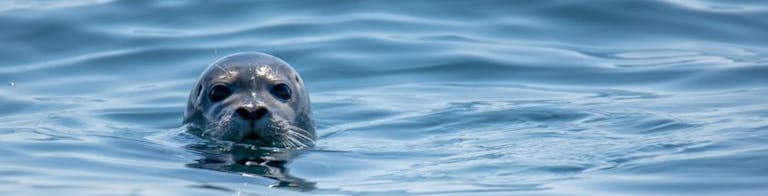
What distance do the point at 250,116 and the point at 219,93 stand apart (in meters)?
0.75

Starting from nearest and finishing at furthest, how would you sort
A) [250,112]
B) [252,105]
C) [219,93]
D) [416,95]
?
[250,112]
[252,105]
[219,93]
[416,95]

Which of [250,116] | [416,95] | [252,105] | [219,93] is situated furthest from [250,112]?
[416,95]

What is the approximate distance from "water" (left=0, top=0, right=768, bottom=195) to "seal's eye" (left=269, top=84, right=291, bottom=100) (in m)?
0.35

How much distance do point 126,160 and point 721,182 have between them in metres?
2.94

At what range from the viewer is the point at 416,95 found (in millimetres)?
11680

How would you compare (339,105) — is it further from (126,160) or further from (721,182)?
(721,182)

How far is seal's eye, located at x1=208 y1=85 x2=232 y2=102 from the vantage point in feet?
29.9

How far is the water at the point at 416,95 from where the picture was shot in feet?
25.1

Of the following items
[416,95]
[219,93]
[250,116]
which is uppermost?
[416,95]

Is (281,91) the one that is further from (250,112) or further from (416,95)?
(416,95)

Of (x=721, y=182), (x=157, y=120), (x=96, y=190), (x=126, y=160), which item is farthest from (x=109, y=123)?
(x=721, y=182)

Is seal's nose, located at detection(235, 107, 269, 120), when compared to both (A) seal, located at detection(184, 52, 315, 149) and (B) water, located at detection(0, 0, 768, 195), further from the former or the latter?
(B) water, located at detection(0, 0, 768, 195)

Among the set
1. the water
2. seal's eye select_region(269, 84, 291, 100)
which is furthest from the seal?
the water

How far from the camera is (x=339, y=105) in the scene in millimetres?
11352
